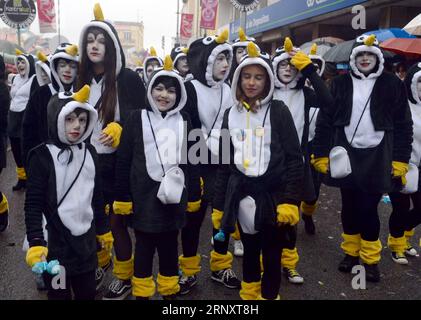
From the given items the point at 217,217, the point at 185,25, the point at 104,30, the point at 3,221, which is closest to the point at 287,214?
the point at 217,217

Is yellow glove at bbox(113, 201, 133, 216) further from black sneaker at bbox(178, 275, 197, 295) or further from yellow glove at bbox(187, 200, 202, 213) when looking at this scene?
black sneaker at bbox(178, 275, 197, 295)

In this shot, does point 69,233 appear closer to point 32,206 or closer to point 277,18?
point 32,206

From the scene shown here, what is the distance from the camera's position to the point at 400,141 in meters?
3.84

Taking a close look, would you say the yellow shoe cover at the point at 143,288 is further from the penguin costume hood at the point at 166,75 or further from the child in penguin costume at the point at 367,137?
the child in penguin costume at the point at 367,137

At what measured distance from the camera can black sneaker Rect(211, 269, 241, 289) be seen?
3.72 meters

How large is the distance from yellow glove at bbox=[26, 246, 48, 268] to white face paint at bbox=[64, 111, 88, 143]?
646 mm

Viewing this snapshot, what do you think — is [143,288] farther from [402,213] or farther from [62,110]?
[402,213]

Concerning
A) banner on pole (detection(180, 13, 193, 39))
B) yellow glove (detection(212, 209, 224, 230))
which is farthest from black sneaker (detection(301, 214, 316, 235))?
banner on pole (detection(180, 13, 193, 39))

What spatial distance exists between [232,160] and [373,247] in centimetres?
174

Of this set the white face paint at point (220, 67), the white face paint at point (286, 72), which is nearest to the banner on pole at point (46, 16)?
the white face paint at point (220, 67)

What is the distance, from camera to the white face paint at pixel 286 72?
379 cm

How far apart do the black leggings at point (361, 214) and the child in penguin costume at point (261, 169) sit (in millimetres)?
1232

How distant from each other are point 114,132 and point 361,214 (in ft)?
7.52

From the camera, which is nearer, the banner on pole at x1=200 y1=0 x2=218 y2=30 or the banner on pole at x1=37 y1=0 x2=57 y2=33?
the banner on pole at x1=37 y1=0 x2=57 y2=33
